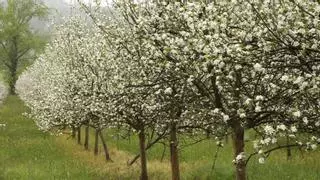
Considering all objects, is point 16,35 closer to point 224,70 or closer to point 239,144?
point 239,144

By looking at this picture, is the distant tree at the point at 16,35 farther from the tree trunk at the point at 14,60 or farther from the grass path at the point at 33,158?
the grass path at the point at 33,158

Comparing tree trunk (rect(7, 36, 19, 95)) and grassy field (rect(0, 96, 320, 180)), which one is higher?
tree trunk (rect(7, 36, 19, 95))

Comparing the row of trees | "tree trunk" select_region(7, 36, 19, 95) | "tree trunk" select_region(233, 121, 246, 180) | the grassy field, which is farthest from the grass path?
"tree trunk" select_region(7, 36, 19, 95)

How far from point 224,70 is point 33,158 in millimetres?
20288

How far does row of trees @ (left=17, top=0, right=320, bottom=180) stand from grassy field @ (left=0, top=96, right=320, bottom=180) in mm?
2858

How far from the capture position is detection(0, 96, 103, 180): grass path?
827 inches

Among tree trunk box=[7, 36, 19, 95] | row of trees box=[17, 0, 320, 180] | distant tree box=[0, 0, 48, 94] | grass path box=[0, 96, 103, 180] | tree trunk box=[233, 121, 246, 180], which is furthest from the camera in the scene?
tree trunk box=[7, 36, 19, 95]

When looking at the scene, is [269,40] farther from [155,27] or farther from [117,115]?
[117,115]

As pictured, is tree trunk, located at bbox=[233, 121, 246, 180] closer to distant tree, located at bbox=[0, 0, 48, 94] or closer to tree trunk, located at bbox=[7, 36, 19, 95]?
distant tree, located at bbox=[0, 0, 48, 94]

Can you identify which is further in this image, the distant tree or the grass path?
the distant tree

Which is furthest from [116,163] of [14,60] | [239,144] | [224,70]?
[14,60]

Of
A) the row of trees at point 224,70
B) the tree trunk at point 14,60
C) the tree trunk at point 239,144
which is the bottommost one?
the tree trunk at point 239,144

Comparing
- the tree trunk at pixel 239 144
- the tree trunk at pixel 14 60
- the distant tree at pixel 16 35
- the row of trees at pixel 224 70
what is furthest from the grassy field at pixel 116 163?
the distant tree at pixel 16 35

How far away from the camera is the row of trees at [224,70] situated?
7141 mm
